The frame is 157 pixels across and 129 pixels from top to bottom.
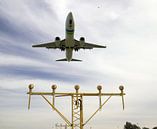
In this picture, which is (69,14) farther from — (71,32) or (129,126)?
(129,126)

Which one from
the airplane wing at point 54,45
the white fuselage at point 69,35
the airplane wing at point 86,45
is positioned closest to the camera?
the white fuselage at point 69,35

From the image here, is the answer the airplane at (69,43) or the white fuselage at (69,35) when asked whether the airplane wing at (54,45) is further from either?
the white fuselage at (69,35)

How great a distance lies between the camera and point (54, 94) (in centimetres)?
1891

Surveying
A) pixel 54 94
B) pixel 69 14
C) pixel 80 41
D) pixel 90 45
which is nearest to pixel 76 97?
pixel 54 94

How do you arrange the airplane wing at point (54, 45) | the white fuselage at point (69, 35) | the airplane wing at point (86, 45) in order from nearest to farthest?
the white fuselage at point (69, 35), the airplane wing at point (54, 45), the airplane wing at point (86, 45)

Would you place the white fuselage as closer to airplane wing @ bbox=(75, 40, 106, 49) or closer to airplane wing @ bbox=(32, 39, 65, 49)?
airplane wing @ bbox=(32, 39, 65, 49)

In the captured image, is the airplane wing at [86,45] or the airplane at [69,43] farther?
the airplane wing at [86,45]

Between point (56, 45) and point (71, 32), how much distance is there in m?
6.89

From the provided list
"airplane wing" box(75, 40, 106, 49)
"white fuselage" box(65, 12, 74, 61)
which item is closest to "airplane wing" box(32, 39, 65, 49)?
"white fuselage" box(65, 12, 74, 61)

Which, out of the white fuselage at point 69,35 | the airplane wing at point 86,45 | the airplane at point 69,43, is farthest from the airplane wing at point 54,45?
the airplane wing at point 86,45

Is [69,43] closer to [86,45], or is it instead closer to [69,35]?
[69,35]

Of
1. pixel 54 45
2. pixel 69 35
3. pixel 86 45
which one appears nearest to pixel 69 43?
pixel 69 35

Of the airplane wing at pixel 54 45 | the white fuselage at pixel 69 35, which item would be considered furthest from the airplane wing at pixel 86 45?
the airplane wing at pixel 54 45

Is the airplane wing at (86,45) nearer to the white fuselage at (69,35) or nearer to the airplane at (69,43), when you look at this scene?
the airplane at (69,43)
